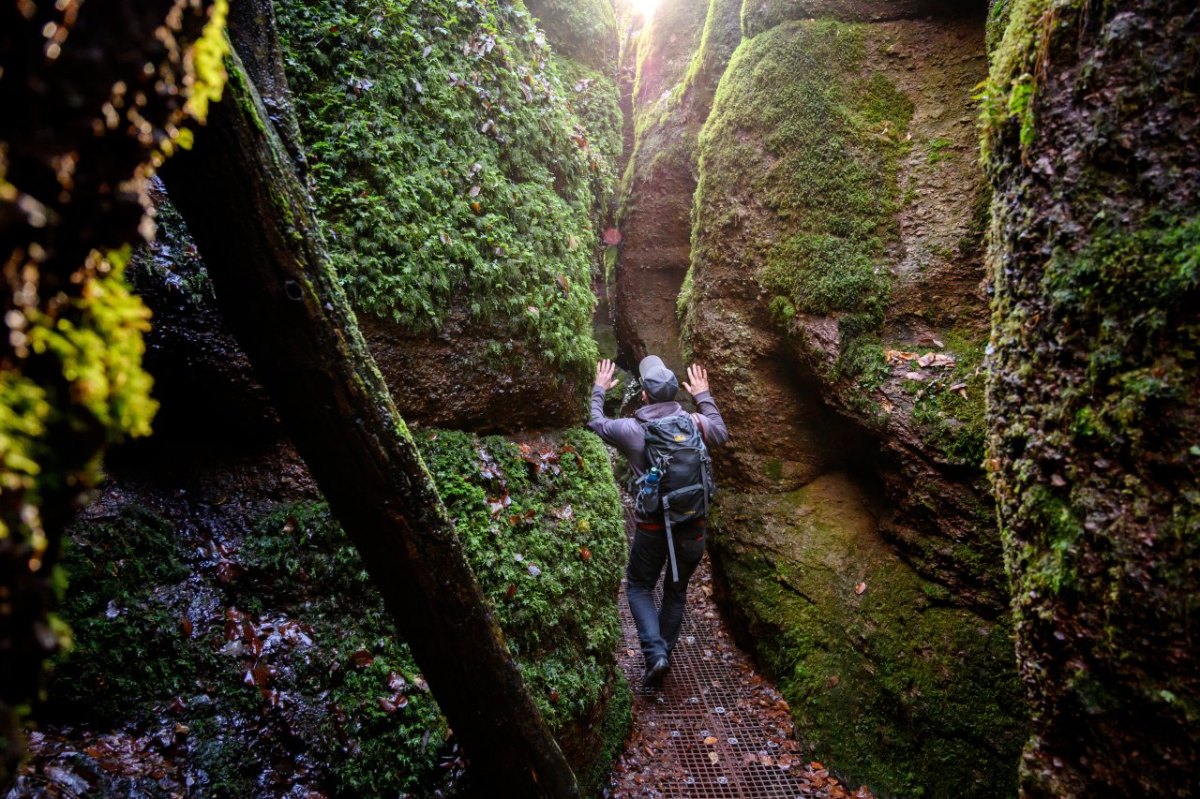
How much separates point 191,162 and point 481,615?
6.41ft

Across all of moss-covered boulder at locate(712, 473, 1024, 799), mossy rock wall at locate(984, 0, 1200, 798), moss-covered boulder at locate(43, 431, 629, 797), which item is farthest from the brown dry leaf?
moss-covered boulder at locate(43, 431, 629, 797)

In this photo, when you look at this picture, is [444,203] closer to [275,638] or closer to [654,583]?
[275,638]

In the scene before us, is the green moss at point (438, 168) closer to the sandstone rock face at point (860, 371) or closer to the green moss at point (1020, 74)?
the sandstone rock face at point (860, 371)

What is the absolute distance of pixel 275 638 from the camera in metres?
3.39

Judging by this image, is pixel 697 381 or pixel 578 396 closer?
pixel 578 396

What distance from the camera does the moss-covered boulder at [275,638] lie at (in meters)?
2.89

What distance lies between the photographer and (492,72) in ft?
18.3

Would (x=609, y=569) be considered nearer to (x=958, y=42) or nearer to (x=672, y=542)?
(x=672, y=542)

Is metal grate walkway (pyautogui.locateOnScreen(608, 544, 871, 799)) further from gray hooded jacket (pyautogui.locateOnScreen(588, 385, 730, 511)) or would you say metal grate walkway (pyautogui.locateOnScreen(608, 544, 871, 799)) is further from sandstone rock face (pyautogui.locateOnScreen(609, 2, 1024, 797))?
gray hooded jacket (pyautogui.locateOnScreen(588, 385, 730, 511))

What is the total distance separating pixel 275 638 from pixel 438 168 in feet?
12.3

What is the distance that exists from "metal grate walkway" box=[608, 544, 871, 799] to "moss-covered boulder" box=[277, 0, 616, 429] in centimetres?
297

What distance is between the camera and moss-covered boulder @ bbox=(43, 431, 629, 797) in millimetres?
2891

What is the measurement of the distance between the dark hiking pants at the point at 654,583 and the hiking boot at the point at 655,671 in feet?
0.16

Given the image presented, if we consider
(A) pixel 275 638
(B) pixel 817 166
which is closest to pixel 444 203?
(A) pixel 275 638
